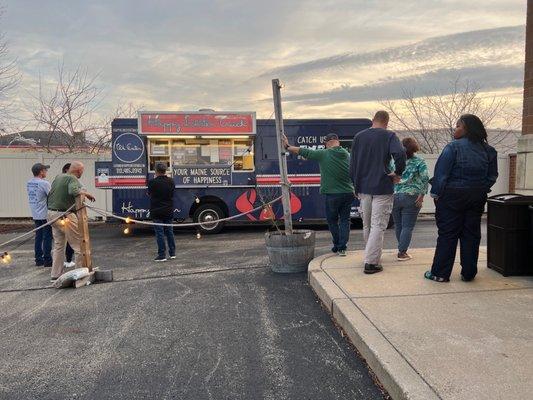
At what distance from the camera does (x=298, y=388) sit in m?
3.31

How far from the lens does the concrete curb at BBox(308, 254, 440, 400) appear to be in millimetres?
2908

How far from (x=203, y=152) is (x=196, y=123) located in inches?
29.9

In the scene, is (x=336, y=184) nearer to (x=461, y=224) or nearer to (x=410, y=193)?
(x=410, y=193)

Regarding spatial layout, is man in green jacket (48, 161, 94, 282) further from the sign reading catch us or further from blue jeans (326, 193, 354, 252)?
the sign reading catch us

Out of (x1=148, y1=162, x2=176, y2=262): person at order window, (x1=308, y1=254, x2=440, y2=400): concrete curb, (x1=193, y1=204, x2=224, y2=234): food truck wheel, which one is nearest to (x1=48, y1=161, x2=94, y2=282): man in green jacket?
(x1=148, y1=162, x2=176, y2=262): person at order window

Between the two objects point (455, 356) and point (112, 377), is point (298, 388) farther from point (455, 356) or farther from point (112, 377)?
point (112, 377)

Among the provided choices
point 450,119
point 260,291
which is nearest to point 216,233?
point 260,291

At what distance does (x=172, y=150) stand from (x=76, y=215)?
5041 mm

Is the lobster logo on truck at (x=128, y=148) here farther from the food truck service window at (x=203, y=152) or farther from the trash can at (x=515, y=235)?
the trash can at (x=515, y=235)

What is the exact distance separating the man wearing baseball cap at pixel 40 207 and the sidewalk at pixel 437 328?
186 inches

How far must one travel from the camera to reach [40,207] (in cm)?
802

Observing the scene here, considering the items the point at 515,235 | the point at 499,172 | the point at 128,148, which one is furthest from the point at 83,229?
the point at 499,172

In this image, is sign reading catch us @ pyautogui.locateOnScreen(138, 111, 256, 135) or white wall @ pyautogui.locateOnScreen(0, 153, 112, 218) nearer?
sign reading catch us @ pyautogui.locateOnScreen(138, 111, 256, 135)

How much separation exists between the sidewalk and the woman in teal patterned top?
58 cm
